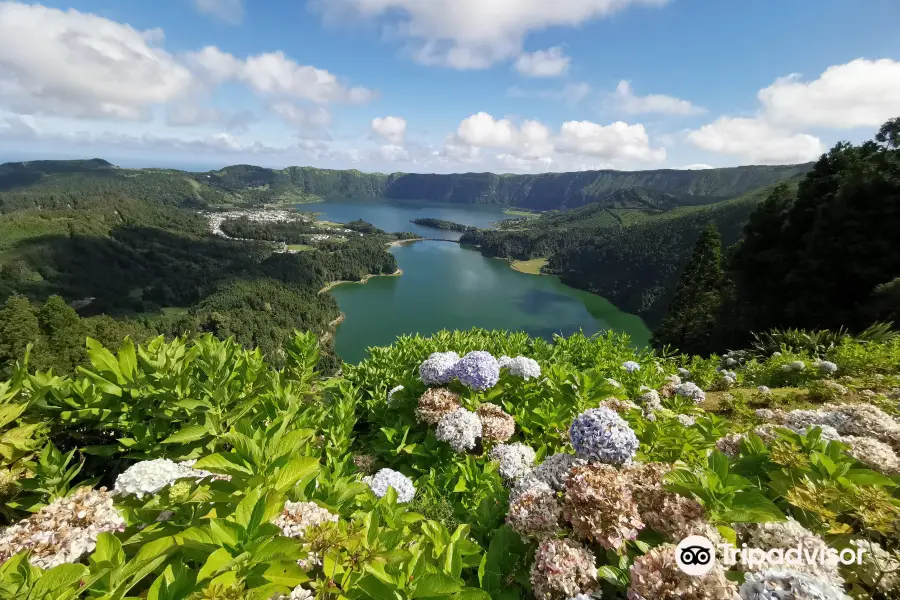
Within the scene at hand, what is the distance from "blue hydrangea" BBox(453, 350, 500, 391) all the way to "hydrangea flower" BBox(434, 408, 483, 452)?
1.45 feet

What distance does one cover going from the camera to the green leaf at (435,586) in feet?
4.91

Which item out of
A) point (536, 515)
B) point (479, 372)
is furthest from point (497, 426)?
point (536, 515)

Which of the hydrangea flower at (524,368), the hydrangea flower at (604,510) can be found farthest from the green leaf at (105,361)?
the hydrangea flower at (524,368)

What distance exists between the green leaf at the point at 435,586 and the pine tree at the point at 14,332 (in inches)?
1468

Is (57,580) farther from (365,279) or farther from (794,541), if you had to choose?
(365,279)

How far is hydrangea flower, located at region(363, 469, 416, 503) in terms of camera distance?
297 cm

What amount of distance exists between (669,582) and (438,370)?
2807 millimetres

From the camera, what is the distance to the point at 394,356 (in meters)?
5.59

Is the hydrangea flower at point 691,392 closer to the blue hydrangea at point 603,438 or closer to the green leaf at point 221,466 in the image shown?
the blue hydrangea at point 603,438

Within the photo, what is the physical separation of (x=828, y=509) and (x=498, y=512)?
1.69 meters

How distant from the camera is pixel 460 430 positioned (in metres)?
3.45

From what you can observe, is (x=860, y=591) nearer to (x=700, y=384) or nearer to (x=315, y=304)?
(x=700, y=384)

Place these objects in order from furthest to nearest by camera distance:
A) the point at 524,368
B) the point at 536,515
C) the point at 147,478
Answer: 1. the point at 524,368
2. the point at 147,478
3. the point at 536,515

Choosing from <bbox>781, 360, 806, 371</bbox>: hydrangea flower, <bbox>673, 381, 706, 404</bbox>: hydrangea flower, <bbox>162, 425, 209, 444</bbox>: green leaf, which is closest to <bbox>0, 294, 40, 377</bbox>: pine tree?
<bbox>162, 425, 209, 444</bbox>: green leaf
